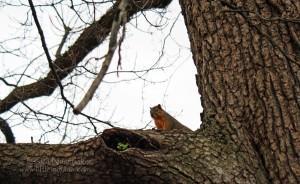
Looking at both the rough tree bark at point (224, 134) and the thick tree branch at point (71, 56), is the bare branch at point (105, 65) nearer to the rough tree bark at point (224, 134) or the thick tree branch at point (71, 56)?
the rough tree bark at point (224, 134)

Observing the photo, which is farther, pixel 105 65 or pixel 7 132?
pixel 7 132

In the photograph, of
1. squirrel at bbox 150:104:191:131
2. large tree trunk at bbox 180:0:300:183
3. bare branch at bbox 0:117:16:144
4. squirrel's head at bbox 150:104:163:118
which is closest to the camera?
large tree trunk at bbox 180:0:300:183

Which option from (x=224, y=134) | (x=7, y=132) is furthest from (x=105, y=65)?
(x=7, y=132)

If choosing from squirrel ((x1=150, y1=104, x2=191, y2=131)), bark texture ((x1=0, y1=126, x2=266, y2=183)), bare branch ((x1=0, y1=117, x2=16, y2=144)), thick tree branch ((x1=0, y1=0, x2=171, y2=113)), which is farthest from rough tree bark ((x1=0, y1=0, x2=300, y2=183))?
thick tree branch ((x1=0, y1=0, x2=171, y2=113))

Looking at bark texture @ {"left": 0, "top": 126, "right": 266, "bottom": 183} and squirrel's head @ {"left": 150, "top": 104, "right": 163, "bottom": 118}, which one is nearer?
bark texture @ {"left": 0, "top": 126, "right": 266, "bottom": 183}

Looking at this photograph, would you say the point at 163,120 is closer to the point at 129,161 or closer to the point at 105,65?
the point at 129,161

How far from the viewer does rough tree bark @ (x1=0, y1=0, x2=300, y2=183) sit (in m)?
2.23

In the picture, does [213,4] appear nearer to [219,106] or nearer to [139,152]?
[219,106]

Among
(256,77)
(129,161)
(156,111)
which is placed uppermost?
(156,111)

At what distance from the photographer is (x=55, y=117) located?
4.96 metres

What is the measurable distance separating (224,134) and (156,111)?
2764 millimetres

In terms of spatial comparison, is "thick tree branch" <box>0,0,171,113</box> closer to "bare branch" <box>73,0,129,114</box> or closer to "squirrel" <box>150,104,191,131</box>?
"squirrel" <box>150,104,191,131</box>

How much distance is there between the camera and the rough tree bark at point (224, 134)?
7.30ft

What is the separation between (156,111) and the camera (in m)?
5.21
